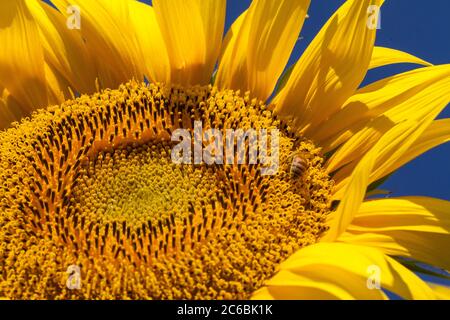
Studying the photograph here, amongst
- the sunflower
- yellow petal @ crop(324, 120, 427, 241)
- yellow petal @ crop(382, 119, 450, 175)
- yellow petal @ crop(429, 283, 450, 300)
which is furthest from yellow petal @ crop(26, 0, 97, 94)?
yellow petal @ crop(429, 283, 450, 300)

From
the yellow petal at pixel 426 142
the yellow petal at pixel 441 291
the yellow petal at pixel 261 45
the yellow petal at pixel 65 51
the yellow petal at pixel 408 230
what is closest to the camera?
the yellow petal at pixel 441 291

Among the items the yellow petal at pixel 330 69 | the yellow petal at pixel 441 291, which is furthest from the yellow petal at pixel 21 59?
the yellow petal at pixel 441 291

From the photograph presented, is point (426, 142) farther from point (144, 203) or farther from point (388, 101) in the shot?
point (144, 203)

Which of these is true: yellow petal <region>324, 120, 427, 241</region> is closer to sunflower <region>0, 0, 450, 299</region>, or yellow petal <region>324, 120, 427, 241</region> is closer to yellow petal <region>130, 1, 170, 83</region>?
sunflower <region>0, 0, 450, 299</region>

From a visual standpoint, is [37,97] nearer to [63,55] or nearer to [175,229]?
[63,55]

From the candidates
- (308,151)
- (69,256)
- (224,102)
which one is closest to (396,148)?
(308,151)

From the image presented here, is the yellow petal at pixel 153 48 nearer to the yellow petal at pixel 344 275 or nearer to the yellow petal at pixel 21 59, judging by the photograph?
the yellow petal at pixel 21 59

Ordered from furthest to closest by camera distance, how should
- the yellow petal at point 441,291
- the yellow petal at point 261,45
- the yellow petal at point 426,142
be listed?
1. the yellow petal at point 261,45
2. the yellow petal at point 426,142
3. the yellow petal at point 441,291

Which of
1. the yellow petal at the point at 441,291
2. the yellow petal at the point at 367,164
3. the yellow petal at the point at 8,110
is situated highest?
the yellow petal at the point at 8,110
